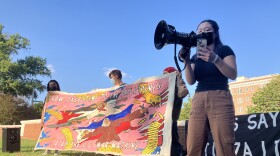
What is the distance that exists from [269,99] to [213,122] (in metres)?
46.6

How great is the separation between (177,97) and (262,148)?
5.24 ft

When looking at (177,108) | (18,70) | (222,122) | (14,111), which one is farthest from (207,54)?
(18,70)

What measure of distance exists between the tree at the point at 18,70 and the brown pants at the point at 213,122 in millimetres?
40245

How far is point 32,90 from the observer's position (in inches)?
1673

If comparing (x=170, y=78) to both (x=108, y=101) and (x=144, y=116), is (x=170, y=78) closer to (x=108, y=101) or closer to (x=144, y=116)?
(x=144, y=116)

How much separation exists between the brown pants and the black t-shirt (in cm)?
5

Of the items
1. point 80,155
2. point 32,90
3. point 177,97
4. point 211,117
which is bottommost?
point 80,155

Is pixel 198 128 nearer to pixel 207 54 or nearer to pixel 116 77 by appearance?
pixel 207 54

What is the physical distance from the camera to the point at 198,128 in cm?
300

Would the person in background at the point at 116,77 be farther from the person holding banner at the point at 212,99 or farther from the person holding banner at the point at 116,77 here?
the person holding banner at the point at 212,99

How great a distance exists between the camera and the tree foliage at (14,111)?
27.9 m

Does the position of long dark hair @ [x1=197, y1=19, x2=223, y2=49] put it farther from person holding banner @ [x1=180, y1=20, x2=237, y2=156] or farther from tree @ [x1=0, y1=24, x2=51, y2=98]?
tree @ [x1=0, y1=24, x2=51, y2=98]

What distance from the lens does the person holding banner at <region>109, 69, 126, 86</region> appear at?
7.36m

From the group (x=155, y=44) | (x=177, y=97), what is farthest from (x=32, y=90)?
(x=155, y=44)
